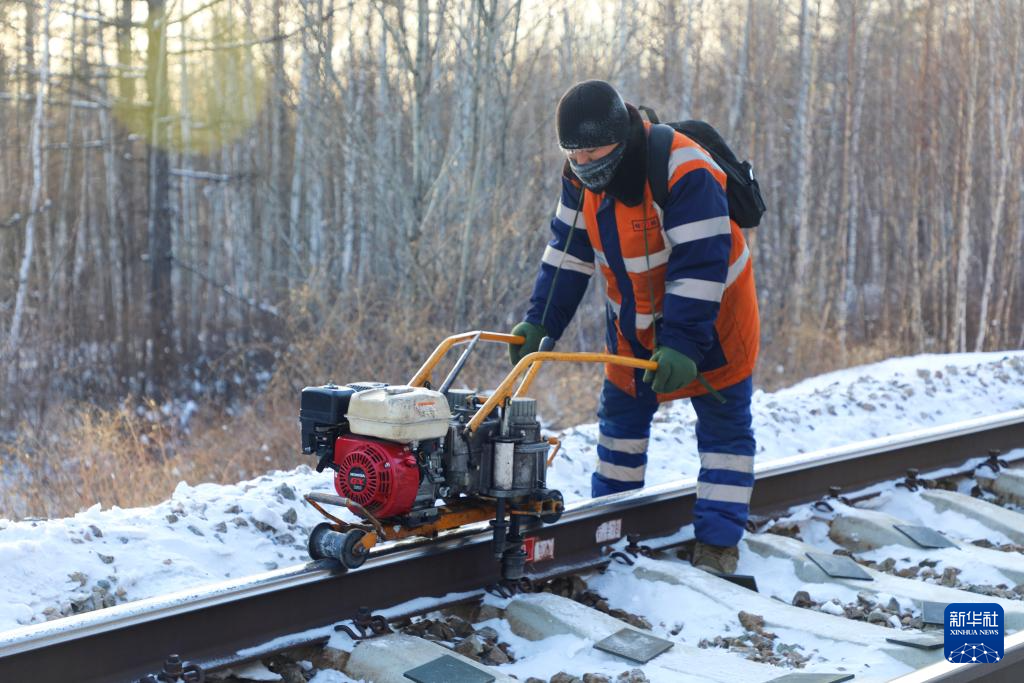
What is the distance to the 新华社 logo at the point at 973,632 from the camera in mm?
3424

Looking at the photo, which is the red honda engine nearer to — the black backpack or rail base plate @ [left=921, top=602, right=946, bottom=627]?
the black backpack

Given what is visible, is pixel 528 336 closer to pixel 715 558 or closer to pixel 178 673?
pixel 715 558

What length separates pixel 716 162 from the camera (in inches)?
191

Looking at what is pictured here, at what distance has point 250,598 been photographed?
3.71 m

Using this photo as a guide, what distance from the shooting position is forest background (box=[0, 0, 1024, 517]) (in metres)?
10.8

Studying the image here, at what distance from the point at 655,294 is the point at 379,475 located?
1.68 m

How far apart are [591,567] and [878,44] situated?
28286 millimetres

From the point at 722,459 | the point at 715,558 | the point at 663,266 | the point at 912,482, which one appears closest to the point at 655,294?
the point at 663,266

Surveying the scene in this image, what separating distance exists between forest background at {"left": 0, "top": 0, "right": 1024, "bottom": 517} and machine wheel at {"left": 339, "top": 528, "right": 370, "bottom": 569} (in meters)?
4.07

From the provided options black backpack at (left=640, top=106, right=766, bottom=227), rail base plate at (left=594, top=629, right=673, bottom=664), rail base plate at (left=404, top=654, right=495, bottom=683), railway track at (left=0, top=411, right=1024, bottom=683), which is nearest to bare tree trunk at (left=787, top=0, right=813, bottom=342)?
railway track at (left=0, top=411, right=1024, bottom=683)

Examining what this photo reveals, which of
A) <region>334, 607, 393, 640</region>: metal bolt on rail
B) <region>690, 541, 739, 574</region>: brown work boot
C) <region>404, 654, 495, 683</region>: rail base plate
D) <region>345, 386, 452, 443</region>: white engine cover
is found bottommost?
<region>690, 541, 739, 574</region>: brown work boot

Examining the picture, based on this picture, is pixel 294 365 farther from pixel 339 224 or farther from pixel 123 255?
pixel 339 224

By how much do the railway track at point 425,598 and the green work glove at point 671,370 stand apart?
809 millimetres

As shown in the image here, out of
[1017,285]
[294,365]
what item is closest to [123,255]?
[294,365]
